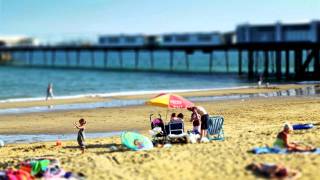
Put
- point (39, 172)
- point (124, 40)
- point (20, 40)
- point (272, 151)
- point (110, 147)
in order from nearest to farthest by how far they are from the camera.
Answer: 1. point (39, 172)
2. point (272, 151)
3. point (110, 147)
4. point (124, 40)
5. point (20, 40)

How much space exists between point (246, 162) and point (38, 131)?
9.16 metres

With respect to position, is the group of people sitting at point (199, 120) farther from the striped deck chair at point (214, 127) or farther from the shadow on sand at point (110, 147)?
the shadow on sand at point (110, 147)

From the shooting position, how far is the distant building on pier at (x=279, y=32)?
10087 cm

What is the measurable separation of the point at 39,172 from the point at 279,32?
4120 inches

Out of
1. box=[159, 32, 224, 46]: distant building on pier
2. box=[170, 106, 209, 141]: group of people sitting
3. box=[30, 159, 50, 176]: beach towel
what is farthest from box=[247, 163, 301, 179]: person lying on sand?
box=[159, 32, 224, 46]: distant building on pier

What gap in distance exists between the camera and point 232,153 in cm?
1102

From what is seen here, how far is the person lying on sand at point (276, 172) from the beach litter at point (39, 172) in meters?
3.09

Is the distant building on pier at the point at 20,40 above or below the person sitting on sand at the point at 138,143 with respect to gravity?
above

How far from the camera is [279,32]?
110875 millimetres

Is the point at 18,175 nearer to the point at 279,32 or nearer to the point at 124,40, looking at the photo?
the point at 279,32

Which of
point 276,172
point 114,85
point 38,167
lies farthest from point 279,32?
point 276,172

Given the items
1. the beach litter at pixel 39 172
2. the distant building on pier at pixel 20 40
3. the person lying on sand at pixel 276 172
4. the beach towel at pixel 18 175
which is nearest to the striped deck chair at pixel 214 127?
the person lying on sand at pixel 276 172

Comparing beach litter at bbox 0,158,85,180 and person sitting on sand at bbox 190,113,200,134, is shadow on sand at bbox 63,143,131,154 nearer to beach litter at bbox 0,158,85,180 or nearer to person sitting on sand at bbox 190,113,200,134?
person sitting on sand at bbox 190,113,200,134

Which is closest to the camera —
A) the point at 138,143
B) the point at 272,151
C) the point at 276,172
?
the point at 276,172
